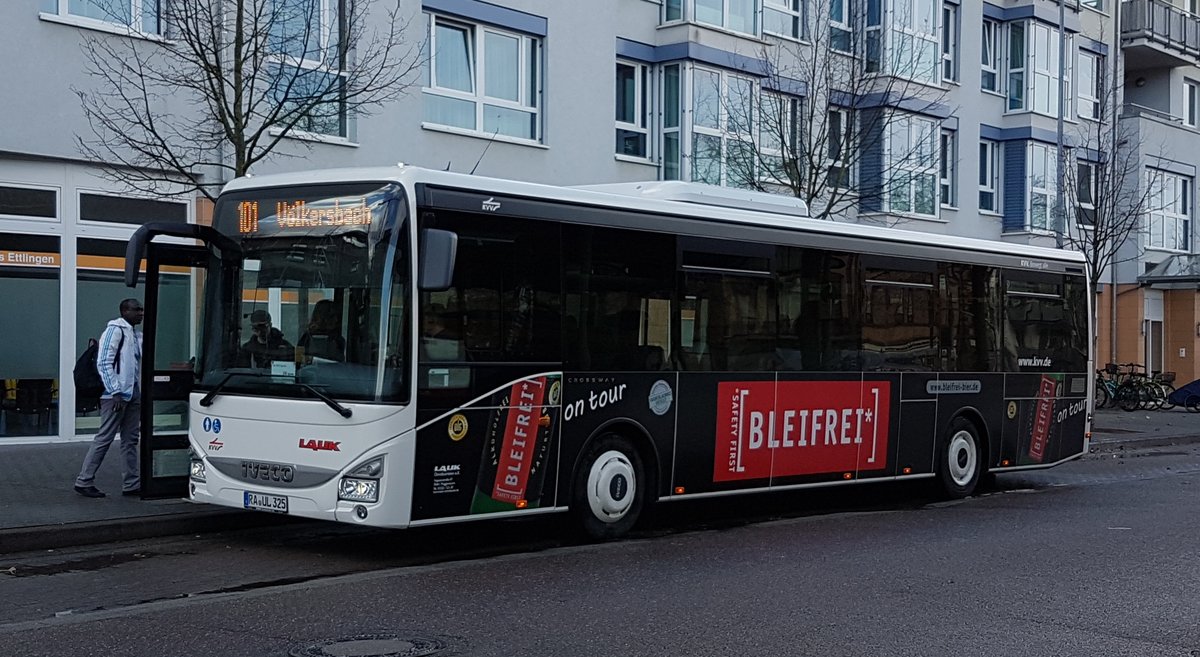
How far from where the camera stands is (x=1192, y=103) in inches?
1734

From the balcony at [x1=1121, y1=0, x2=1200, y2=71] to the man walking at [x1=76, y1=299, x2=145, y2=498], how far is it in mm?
34141

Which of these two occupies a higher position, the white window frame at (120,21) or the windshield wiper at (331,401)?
→ the white window frame at (120,21)

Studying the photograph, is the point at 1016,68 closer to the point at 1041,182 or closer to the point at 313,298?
the point at 1041,182

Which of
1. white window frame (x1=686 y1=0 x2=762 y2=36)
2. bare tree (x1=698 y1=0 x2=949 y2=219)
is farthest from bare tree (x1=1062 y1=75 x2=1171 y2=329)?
white window frame (x1=686 y1=0 x2=762 y2=36)

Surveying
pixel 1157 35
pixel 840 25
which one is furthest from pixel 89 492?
pixel 1157 35

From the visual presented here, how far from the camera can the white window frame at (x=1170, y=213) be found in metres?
40.5

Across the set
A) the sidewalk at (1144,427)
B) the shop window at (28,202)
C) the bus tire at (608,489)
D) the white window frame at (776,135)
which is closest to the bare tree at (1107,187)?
the sidewalk at (1144,427)

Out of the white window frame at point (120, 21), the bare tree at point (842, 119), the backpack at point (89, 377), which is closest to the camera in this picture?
the backpack at point (89, 377)

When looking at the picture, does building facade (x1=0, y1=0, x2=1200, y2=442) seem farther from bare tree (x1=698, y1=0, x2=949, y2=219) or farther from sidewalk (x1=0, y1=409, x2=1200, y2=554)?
sidewalk (x1=0, y1=409, x2=1200, y2=554)

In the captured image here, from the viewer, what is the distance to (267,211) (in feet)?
34.4

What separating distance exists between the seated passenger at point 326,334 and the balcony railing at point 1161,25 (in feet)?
115

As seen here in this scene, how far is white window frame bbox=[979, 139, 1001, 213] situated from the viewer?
→ 34812mm

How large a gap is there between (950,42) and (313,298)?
26.1 meters

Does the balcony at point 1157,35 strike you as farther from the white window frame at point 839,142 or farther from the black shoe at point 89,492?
the black shoe at point 89,492
